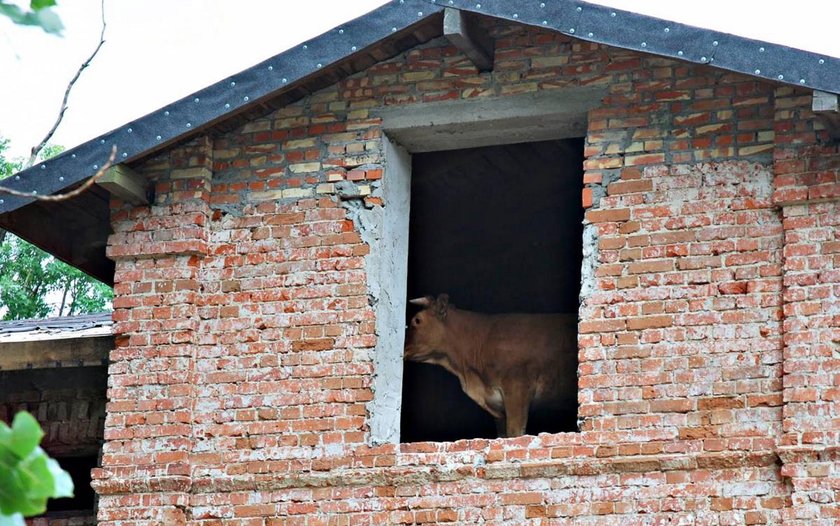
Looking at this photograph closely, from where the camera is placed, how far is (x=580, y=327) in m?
8.60

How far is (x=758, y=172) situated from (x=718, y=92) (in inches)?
22.5

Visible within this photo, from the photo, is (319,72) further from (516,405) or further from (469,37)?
(516,405)

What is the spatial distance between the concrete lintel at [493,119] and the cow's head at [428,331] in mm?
1734

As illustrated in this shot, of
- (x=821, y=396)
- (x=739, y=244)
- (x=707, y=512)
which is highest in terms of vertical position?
(x=739, y=244)

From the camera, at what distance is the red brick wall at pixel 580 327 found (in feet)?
26.8

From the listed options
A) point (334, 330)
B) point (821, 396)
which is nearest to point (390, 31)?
Answer: point (334, 330)

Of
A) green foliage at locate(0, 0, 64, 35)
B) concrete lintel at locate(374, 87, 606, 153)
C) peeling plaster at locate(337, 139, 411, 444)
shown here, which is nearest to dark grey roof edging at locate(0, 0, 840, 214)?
concrete lintel at locate(374, 87, 606, 153)

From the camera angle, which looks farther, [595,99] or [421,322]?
[421,322]

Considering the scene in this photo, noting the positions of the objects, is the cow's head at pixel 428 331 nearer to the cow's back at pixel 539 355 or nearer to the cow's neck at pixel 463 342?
the cow's neck at pixel 463 342

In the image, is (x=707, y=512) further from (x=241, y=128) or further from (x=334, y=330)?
(x=241, y=128)

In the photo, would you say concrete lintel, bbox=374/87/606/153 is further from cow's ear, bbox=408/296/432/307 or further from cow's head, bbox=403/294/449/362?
cow's head, bbox=403/294/449/362

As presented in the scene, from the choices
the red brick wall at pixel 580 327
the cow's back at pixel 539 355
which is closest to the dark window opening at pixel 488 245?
the cow's back at pixel 539 355

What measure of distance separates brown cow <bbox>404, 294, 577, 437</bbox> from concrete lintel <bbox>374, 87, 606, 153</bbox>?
1.73 meters

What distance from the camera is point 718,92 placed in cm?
869
